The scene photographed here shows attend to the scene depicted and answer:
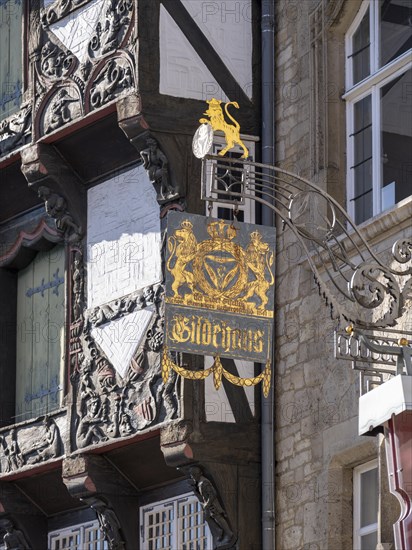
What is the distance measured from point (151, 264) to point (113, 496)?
1.97 metres

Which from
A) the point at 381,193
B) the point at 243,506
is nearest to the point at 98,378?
the point at 243,506

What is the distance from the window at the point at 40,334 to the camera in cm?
1839

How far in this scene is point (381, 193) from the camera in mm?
15695

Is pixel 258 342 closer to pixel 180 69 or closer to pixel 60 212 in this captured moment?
pixel 180 69

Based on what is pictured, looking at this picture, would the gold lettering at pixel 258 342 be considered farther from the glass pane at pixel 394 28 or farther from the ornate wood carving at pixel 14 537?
the ornate wood carving at pixel 14 537

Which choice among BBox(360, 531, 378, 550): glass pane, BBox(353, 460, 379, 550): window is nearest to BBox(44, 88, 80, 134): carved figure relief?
BBox(353, 460, 379, 550): window

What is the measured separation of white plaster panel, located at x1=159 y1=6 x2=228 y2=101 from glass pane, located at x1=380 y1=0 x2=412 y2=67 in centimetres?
146

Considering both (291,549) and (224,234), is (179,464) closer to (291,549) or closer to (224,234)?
(291,549)

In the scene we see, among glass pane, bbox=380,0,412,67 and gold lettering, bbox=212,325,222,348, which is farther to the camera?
glass pane, bbox=380,0,412,67

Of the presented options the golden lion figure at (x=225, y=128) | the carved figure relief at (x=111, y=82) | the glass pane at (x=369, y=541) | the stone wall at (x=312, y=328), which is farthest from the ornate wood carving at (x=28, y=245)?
the golden lion figure at (x=225, y=128)

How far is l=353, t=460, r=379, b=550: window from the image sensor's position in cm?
1519

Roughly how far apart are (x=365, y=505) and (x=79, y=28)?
4881 mm

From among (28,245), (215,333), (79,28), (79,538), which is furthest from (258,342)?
(28,245)

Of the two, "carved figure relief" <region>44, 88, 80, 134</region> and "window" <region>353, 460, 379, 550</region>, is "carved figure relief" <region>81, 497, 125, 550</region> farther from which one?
"carved figure relief" <region>44, 88, 80, 134</region>
